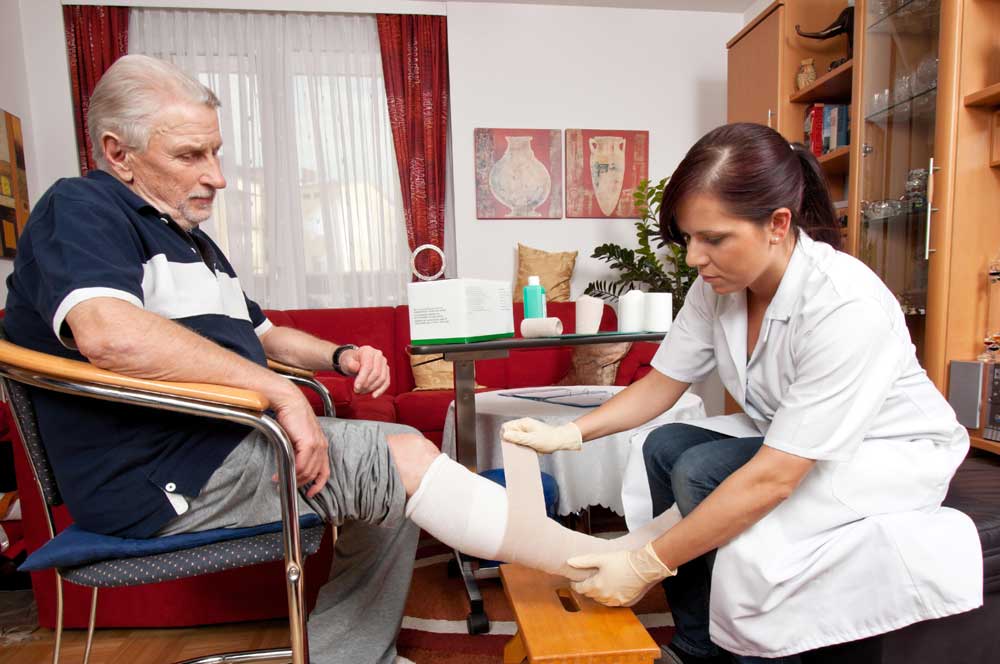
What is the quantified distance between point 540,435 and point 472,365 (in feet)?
1.54

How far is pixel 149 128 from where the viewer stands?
0.95m

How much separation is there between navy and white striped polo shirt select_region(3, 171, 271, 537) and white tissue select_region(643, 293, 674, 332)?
1.09m

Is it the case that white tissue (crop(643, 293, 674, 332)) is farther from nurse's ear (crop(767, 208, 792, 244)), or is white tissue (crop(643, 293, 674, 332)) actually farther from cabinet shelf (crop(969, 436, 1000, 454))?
cabinet shelf (crop(969, 436, 1000, 454))

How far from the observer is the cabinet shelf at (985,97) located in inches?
72.3

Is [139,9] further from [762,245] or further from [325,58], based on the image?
[762,245]

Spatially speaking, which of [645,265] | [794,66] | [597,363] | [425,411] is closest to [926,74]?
[794,66]

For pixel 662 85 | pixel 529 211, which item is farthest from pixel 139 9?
pixel 662 85

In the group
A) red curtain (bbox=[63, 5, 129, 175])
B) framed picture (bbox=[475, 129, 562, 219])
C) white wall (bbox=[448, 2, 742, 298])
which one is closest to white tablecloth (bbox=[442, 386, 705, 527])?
white wall (bbox=[448, 2, 742, 298])

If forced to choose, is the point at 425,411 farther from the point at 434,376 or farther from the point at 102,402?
the point at 102,402

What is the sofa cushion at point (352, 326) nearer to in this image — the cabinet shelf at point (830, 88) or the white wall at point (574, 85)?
the white wall at point (574, 85)

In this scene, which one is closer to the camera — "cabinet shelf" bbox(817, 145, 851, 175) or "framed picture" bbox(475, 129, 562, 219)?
"cabinet shelf" bbox(817, 145, 851, 175)

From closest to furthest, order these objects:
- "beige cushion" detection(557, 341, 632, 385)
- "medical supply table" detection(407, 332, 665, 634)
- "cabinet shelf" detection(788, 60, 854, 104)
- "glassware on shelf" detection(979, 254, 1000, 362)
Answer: "medical supply table" detection(407, 332, 665, 634) < "glassware on shelf" detection(979, 254, 1000, 362) < "beige cushion" detection(557, 341, 632, 385) < "cabinet shelf" detection(788, 60, 854, 104)

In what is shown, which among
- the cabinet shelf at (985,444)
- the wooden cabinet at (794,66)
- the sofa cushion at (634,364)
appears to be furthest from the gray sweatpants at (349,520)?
the wooden cabinet at (794,66)

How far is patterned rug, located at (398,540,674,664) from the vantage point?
130 centimetres
